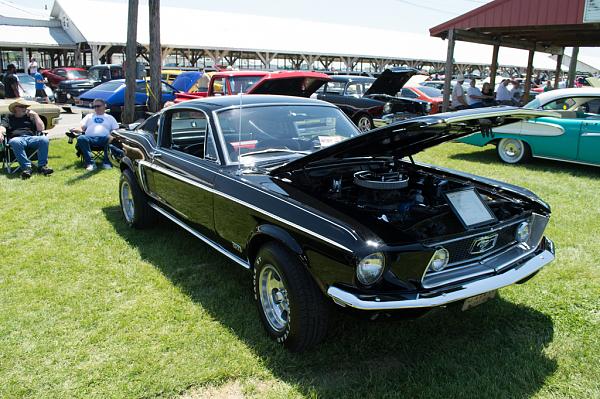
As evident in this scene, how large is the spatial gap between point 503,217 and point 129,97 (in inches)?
398

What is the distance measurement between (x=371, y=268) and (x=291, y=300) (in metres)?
0.57

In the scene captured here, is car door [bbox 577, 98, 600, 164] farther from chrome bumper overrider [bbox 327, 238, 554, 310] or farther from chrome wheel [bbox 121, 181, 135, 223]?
chrome wheel [bbox 121, 181, 135, 223]

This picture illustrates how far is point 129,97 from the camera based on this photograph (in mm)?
11617

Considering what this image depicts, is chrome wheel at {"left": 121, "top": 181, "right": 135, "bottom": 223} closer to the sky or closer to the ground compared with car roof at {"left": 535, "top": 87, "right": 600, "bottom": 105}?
closer to the ground

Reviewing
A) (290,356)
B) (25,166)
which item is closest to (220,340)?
(290,356)

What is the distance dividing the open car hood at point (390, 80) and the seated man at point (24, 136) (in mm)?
8116

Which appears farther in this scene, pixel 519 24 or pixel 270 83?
pixel 519 24

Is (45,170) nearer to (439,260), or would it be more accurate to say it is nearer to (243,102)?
(243,102)

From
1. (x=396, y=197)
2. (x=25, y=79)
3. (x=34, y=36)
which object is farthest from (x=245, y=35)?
(x=396, y=197)

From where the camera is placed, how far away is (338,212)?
9.96 feet

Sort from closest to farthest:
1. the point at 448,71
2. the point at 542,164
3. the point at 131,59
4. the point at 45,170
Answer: the point at 45,170, the point at 542,164, the point at 131,59, the point at 448,71

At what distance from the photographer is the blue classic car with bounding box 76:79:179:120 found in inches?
567

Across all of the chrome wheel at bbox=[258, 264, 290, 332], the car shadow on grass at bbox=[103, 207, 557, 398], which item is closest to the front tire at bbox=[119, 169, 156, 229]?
the car shadow on grass at bbox=[103, 207, 557, 398]

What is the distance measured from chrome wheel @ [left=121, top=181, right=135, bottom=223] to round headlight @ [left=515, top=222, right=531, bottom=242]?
4056mm
